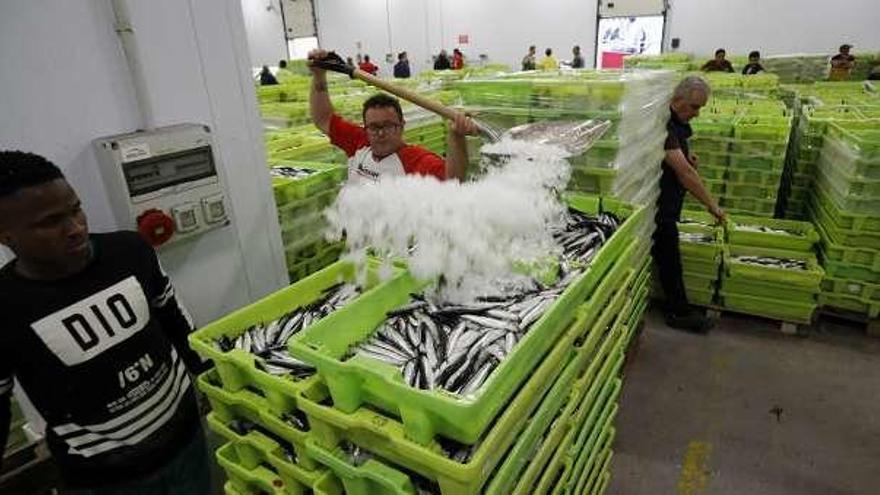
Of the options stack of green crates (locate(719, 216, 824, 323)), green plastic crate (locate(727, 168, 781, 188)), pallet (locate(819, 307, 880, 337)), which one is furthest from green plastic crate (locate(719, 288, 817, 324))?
green plastic crate (locate(727, 168, 781, 188))

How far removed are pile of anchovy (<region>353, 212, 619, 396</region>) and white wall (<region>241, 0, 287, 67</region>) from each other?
2047 centimetres

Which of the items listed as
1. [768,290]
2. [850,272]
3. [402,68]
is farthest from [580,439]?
[402,68]

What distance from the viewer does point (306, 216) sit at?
9.04ft

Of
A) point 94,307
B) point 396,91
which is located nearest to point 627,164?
point 396,91

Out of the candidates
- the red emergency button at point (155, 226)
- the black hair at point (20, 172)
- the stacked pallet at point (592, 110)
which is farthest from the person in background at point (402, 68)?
the black hair at point (20, 172)

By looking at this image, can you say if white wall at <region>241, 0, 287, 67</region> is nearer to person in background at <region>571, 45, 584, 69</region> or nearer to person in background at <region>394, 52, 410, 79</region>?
person in background at <region>394, 52, 410, 79</region>

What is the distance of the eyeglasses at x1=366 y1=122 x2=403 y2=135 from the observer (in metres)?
2.80

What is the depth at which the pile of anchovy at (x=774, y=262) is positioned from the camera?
4.24m

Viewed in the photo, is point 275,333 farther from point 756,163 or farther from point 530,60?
point 530,60

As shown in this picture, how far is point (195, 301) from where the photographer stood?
1949 mm

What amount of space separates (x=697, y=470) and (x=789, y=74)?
11.4 meters

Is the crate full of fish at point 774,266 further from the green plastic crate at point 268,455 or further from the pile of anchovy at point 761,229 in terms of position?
the green plastic crate at point 268,455

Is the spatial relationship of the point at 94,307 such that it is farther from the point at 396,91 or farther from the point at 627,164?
the point at 627,164

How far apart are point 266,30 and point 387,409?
2143 cm
